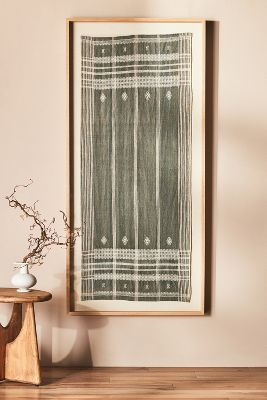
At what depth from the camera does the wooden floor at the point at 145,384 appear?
360 cm

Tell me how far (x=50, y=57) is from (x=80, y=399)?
6.68 ft

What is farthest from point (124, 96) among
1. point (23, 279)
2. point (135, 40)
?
point (23, 279)

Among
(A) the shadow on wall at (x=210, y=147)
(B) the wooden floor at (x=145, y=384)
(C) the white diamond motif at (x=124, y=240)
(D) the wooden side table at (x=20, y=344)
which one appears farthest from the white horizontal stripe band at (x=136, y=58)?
(B) the wooden floor at (x=145, y=384)

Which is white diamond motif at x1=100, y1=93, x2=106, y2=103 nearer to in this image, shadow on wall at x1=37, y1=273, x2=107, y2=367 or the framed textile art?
the framed textile art

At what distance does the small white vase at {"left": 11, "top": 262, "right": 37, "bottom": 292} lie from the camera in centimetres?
383

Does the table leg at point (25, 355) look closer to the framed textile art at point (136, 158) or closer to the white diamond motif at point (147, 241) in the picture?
the framed textile art at point (136, 158)

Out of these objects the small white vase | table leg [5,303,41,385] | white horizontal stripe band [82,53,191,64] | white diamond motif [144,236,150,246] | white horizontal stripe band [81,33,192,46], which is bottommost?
table leg [5,303,41,385]

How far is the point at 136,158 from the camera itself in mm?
4148

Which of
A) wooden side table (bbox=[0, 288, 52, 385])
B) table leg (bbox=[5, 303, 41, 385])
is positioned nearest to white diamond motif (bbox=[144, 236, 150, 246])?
wooden side table (bbox=[0, 288, 52, 385])

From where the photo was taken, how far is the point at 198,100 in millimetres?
4137

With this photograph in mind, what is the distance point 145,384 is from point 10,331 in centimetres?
83

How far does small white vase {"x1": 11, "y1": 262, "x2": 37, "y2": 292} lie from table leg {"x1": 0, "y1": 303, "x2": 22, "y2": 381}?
128mm

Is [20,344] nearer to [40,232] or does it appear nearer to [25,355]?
[25,355]

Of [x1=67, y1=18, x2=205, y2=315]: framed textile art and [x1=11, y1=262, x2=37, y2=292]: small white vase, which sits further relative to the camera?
[x1=67, y1=18, x2=205, y2=315]: framed textile art
